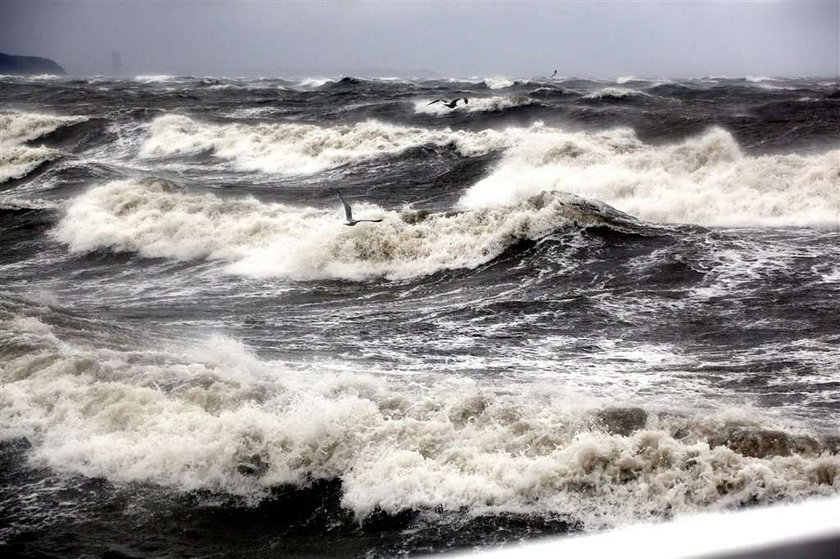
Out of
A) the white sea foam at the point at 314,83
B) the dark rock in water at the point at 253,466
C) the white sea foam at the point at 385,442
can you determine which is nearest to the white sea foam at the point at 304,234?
the white sea foam at the point at 385,442

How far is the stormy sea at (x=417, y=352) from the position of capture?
4.96 metres

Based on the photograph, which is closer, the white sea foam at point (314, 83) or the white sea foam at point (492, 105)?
the white sea foam at point (492, 105)

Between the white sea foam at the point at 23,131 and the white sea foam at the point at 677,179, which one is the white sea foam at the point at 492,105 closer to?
the white sea foam at the point at 677,179

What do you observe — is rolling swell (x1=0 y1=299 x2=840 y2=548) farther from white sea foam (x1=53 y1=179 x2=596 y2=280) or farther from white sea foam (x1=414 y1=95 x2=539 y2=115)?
white sea foam (x1=414 y1=95 x2=539 y2=115)

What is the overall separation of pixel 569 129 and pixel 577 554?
25.6 m

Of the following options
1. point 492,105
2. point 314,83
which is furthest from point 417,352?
point 314,83

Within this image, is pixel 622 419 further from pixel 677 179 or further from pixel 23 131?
pixel 23 131

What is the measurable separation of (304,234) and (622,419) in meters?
9.26

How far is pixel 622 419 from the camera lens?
580cm

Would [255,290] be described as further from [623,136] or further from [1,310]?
[623,136]

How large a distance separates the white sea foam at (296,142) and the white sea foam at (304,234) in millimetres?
7516

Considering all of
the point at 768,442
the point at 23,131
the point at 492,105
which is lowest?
the point at 768,442

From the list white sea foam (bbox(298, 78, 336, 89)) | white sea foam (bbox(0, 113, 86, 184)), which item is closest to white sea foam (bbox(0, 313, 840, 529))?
white sea foam (bbox(0, 113, 86, 184))

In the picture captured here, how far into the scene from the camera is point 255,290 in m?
11.4
